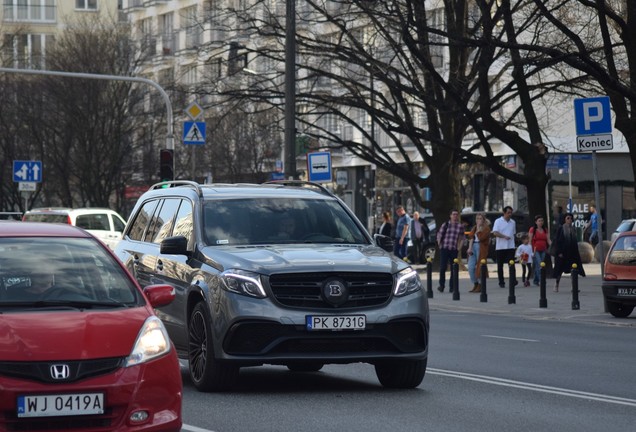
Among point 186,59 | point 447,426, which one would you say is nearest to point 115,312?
point 447,426

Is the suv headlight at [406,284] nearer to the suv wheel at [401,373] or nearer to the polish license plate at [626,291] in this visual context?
the suv wheel at [401,373]

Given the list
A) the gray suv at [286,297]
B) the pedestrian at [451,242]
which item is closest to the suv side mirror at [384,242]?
the gray suv at [286,297]

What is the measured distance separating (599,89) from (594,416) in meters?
25.5

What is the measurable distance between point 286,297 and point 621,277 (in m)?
13.4

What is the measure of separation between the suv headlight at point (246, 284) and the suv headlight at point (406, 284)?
3.58 ft

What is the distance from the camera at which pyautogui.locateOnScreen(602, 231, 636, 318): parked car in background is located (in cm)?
2362

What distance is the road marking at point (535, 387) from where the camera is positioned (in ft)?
37.9

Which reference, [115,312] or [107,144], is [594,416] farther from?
[107,144]

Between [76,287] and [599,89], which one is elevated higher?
[599,89]

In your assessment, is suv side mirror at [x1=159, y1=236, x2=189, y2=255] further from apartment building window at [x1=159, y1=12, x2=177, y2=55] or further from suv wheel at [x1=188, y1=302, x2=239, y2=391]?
apartment building window at [x1=159, y1=12, x2=177, y2=55]

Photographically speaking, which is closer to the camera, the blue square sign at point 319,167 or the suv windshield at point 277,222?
the suv windshield at point 277,222

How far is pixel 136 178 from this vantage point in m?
61.2

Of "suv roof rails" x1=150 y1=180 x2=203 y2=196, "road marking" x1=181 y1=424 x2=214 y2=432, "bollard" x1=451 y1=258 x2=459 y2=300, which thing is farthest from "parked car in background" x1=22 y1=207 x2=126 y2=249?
"road marking" x1=181 y1=424 x2=214 y2=432

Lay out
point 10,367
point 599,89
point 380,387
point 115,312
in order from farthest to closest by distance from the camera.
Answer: point 599,89
point 380,387
point 115,312
point 10,367
